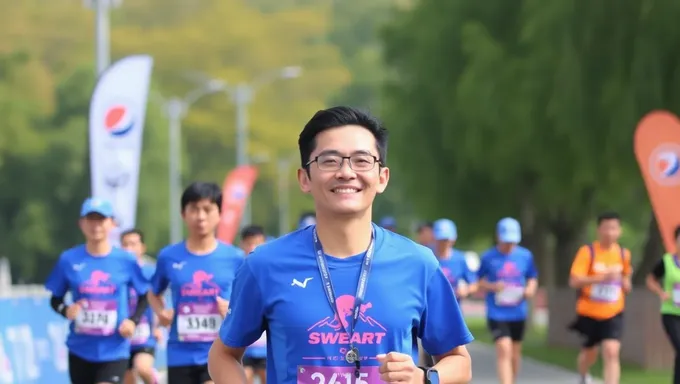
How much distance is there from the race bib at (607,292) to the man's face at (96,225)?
635 cm

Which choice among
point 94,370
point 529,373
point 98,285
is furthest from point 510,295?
point 94,370

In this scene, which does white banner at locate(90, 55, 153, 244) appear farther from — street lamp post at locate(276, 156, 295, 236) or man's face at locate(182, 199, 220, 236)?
street lamp post at locate(276, 156, 295, 236)

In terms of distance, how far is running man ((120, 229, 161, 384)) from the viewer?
13266 millimetres

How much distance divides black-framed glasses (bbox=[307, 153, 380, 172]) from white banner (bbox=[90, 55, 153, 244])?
43.2ft

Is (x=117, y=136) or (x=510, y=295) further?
(x=117, y=136)

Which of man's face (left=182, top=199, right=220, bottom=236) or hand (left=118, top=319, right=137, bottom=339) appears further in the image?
hand (left=118, top=319, right=137, bottom=339)

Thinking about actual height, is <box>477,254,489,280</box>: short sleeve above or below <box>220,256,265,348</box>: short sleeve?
above

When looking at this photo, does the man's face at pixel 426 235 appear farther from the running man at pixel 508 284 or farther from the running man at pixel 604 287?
the running man at pixel 604 287

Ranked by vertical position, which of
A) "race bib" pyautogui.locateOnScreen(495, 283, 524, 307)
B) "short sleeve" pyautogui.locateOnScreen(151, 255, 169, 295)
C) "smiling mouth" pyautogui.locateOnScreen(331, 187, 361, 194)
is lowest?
"smiling mouth" pyautogui.locateOnScreen(331, 187, 361, 194)

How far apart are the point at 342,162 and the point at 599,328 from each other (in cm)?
1143

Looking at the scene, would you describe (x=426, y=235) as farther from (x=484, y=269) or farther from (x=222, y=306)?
(x=222, y=306)

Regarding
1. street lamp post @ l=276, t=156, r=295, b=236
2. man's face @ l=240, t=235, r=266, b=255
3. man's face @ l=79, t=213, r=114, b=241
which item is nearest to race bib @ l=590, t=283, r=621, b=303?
man's face @ l=240, t=235, r=266, b=255

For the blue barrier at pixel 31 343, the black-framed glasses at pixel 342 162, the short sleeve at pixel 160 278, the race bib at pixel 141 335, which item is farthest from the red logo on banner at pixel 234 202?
the black-framed glasses at pixel 342 162

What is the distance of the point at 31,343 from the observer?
16.7m
